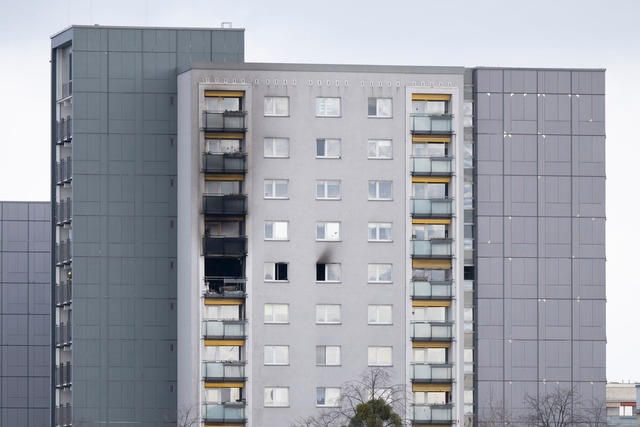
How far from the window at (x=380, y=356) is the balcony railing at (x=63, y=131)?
25267 millimetres

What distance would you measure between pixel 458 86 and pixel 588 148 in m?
10.2

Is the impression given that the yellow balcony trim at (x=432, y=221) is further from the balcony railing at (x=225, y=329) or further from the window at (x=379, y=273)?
the balcony railing at (x=225, y=329)

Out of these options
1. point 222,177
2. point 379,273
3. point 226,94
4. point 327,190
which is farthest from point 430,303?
point 226,94

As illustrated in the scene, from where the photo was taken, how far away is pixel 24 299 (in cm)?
19625

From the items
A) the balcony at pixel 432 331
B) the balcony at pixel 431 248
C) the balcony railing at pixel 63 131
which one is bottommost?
the balcony at pixel 432 331

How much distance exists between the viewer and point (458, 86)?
157625mm

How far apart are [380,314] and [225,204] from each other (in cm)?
1279

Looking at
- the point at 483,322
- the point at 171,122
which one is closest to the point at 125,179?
the point at 171,122

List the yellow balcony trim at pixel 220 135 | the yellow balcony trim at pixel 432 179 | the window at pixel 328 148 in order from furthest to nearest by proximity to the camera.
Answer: the yellow balcony trim at pixel 432 179 → the window at pixel 328 148 → the yellow balcony trim at pixel 220 135

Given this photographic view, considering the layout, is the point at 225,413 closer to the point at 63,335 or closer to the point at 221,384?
the point at 221,384

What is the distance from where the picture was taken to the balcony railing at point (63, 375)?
518 feet

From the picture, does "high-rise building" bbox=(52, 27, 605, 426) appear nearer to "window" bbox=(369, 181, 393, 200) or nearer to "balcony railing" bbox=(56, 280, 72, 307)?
"window" bbox=(369, 181, 393, 200)

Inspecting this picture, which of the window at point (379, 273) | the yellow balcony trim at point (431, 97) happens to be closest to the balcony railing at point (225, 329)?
the window at point (379, 273)

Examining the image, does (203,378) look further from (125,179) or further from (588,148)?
(588,148)
